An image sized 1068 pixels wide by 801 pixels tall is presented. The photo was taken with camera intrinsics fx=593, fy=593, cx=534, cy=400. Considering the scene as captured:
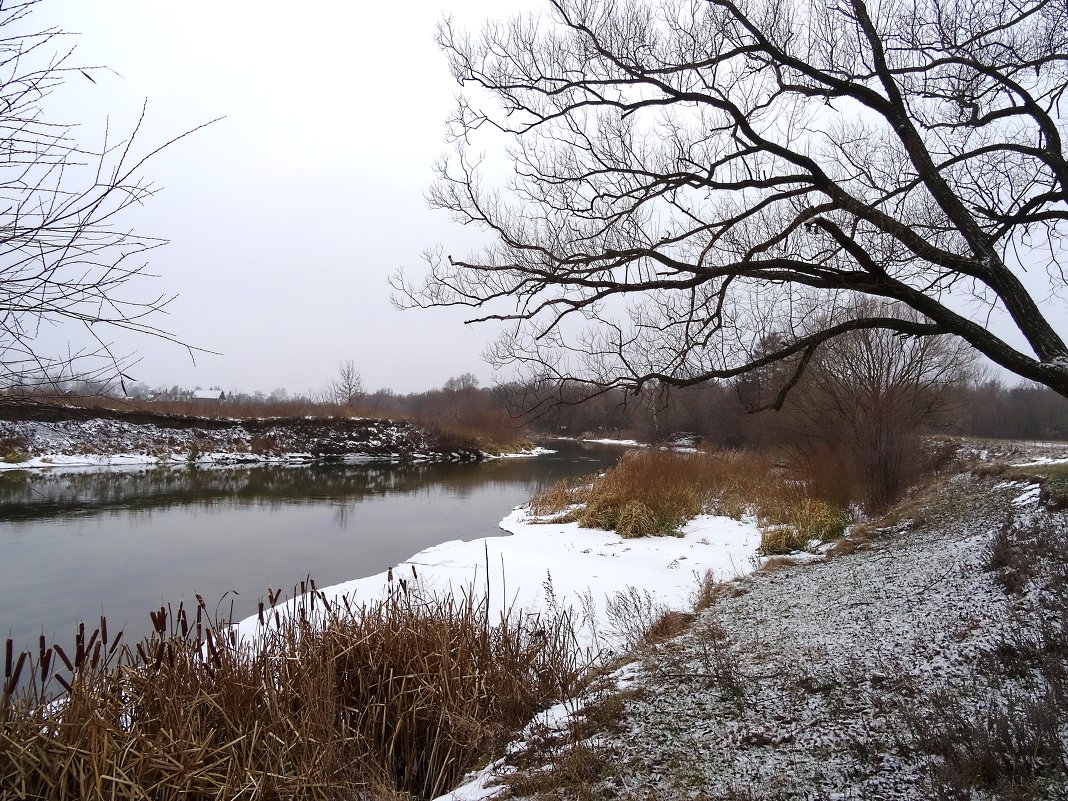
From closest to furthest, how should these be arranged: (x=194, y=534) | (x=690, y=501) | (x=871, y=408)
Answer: (x=871, y=408)
(x=194, y=534)
(x=690, y=501)

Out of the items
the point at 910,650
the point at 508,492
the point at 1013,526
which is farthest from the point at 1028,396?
the point at 910,650

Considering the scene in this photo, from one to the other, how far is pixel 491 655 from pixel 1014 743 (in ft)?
9.27

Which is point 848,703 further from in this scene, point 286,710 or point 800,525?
point 800,525

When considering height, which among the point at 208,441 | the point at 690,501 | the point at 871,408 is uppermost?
the point at 871,408

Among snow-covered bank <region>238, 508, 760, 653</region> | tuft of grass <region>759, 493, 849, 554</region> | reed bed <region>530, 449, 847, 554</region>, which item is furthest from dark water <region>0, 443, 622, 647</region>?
tuft of grass <region>759, 493, 849, 554</region>

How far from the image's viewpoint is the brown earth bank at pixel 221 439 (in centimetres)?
2597

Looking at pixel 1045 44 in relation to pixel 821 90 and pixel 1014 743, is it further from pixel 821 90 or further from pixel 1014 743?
pixel 1014 743

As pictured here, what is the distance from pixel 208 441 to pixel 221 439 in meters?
0.78

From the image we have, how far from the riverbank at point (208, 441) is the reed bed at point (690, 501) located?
16.6m

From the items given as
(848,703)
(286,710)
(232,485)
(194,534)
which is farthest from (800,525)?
(232,485)

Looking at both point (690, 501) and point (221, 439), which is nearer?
point (690, 501)

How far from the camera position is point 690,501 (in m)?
13.4

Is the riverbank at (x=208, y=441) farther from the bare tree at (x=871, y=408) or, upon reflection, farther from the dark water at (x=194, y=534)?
the bare tree at (x=871, y=408)

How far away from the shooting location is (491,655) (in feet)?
13.3
